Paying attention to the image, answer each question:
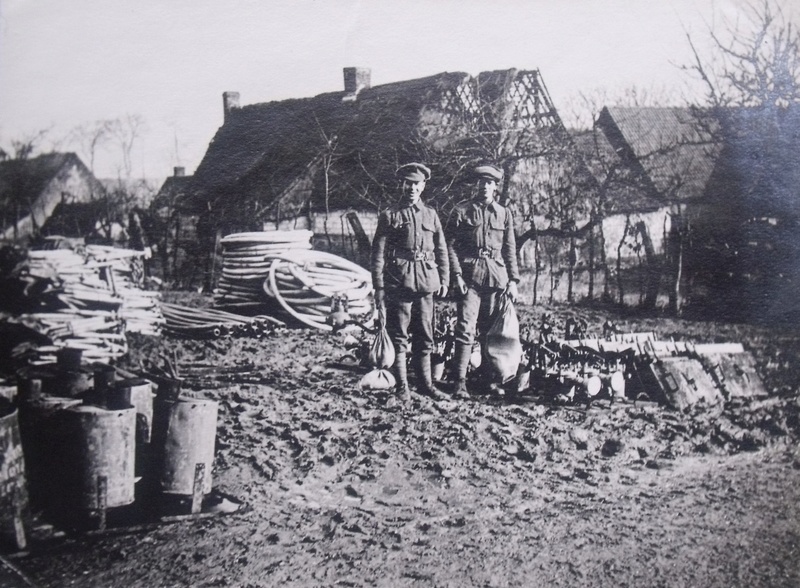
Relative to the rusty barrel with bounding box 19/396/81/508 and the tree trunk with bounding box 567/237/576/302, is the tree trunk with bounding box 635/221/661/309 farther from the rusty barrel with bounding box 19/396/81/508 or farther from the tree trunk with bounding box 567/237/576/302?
the rusty barrel with bounding box 19/396/81/508

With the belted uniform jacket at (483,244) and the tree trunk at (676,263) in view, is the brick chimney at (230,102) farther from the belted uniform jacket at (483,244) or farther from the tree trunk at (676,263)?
the tree trunk at (676,263)

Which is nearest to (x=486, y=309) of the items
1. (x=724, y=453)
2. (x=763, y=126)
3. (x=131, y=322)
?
(x=724, y=453)

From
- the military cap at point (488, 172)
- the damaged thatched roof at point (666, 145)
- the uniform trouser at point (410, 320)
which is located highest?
the damaged thatched roof at point (666, 145)

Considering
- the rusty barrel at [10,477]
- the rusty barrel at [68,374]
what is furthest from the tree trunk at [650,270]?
the rusty barrel at [10,477]

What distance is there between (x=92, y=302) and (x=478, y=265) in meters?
1.98

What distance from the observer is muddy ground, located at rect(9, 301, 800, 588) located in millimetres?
2500

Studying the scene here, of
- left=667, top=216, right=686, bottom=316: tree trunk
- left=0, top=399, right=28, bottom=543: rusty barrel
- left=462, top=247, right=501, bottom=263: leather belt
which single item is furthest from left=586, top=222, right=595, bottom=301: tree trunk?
left=0, top=399, right=28, bottom=543: rusty barrel

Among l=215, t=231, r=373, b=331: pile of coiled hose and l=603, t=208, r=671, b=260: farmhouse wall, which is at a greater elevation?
l=603, t=208, r=671, b=260: farmhouse wall

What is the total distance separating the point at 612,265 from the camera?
323 centimetres

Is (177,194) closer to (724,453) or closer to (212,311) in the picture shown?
(212,311)

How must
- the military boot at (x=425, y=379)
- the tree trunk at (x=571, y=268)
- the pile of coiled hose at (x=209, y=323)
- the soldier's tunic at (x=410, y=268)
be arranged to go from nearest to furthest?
the pile of coiled hose at (x=209, y=323) < the soldier's tunic at (x=410, y=268) < the tree trunk at (x=571, y=268) < the military boot at (x=425, y=379)

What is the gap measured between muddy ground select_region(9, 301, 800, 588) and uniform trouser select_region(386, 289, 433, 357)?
0.31 m

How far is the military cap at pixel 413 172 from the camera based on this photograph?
3.00 m

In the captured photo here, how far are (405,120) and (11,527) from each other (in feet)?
8.27
